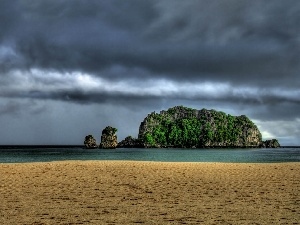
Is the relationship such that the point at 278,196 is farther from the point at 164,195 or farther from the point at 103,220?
the point at 103,220

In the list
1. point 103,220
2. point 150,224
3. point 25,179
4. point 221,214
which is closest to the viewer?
point 150,224

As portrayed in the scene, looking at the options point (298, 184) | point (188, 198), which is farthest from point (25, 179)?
point (298, 184)

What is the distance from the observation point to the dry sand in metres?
11.1

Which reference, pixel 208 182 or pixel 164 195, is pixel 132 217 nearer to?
pixel 164 195

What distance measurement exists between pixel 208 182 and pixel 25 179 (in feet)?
37.0

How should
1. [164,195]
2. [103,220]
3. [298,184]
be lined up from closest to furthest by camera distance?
[103,220]
[164,195]
[298,184]

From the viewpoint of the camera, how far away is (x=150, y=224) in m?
10.2

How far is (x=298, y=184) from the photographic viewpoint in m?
20.3

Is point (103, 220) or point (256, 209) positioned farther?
point (256, 209)

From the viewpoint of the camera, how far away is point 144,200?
15031 millimetres

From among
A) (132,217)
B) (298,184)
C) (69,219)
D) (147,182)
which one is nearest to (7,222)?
(69,219)

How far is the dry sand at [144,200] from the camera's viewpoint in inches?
438

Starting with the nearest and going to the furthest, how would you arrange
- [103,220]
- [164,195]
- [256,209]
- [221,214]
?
[103,220]
[221,214]
[256,209]
[164,195]

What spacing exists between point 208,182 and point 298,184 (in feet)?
16.6
